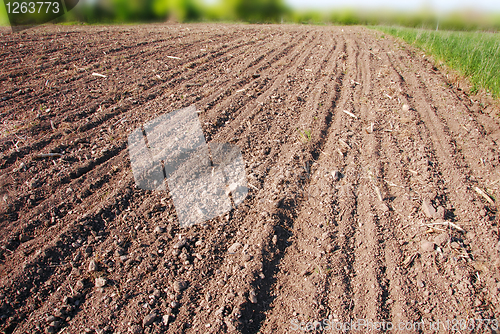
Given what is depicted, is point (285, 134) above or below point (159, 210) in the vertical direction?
above

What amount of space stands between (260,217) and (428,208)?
1573 mm

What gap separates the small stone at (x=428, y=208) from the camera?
266 cm

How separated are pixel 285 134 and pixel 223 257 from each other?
2.08m

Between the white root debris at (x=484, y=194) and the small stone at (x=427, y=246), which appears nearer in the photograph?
the small stone at (x=427, y=246)

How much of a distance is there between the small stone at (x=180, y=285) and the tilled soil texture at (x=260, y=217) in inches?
1.3

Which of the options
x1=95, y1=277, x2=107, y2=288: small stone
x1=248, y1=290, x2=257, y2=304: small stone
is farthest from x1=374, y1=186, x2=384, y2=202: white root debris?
x1=95, y1=277, x2=107, y2=288: small stone

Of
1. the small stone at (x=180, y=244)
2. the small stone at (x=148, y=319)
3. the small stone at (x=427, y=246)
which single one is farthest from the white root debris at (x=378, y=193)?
the small stone at (x=148, y=319)

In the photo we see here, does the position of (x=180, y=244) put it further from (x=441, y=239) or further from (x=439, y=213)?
(x=439, y=213)

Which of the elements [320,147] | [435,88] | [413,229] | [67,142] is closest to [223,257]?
[413,229]

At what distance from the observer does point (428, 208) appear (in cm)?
272

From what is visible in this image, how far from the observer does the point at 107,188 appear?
2885mm

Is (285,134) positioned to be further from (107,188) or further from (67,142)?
(67,142)

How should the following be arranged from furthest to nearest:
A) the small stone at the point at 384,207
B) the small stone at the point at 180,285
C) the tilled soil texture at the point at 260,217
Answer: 1. the small stone at the point at 384,207
2. the small stone at the point at 180,285
3. the tilled soil texture at the point at 260,217

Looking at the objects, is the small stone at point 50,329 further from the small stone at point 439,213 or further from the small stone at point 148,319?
the small stone at point 439,213
